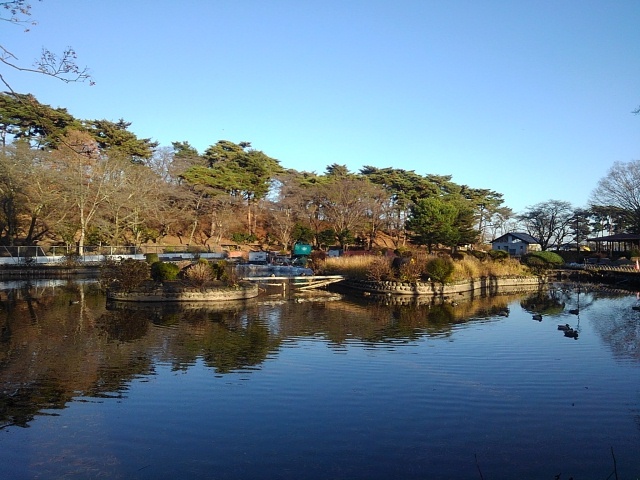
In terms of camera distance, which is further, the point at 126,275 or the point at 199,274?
the point at 199,274

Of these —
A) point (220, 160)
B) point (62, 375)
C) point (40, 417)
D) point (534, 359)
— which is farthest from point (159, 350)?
point (220, 160)

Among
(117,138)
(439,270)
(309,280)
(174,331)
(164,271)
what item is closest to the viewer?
(174,331)

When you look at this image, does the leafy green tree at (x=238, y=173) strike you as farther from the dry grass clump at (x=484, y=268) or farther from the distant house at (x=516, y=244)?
the distant house at (x=516, y=244)

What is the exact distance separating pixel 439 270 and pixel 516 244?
40.8 meters

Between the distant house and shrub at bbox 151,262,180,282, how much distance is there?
157 ft

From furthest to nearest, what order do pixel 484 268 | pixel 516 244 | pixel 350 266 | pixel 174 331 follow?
pixel 516 244 < pixel 484 268 < pixel 350 266 < pixel 174 331

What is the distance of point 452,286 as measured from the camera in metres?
24.8

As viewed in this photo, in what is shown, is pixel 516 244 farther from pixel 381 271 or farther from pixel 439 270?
pixel 381 271

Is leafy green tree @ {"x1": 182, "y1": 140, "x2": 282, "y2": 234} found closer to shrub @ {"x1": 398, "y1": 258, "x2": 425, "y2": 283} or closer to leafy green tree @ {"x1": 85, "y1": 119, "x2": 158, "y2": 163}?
leafy green tree @ {"x1": 85, "y1": 119, "x2": 158, "y2": 163}

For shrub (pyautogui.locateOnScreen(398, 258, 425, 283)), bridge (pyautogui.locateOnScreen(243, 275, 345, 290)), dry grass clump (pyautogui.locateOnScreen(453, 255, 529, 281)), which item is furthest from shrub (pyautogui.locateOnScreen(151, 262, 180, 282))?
dry grass clump (pyautogui.locateOnScreen(453, 255, 529, 281))

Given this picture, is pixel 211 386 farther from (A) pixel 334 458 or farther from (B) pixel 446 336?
(B) pixel 446 336

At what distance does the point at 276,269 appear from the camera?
3294cm

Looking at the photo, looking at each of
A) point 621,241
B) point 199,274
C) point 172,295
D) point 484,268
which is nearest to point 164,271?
point 199,274

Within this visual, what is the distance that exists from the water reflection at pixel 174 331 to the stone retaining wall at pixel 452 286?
2238 mm
